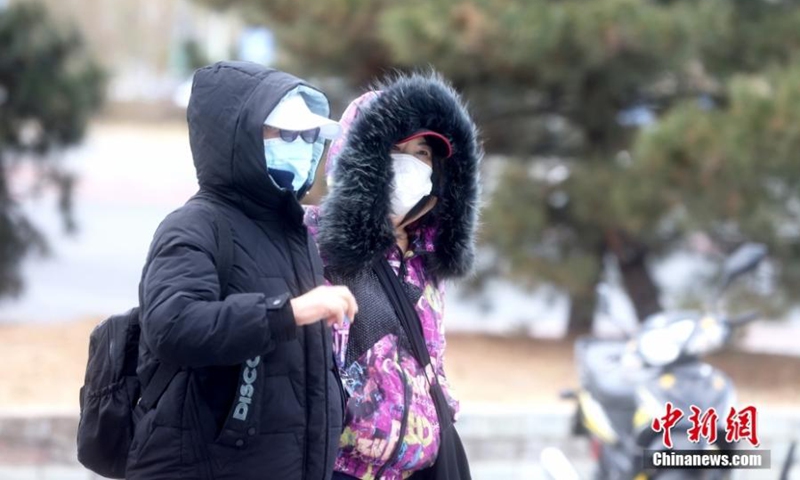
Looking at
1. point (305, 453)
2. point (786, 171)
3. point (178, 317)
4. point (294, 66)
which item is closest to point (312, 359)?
point (305, 453)

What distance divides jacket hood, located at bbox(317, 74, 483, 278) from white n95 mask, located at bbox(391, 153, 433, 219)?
3 centimetres

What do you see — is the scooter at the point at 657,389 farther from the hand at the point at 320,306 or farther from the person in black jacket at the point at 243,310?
the hand at the point at 320,306

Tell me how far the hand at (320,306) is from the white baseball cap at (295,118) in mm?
370

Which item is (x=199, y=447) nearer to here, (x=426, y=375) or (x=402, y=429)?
(x=402, y=429)

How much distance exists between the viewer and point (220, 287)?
2.27m

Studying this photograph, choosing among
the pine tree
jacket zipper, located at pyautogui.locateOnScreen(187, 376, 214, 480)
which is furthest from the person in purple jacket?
the pine tree

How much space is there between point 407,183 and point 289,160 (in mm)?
567

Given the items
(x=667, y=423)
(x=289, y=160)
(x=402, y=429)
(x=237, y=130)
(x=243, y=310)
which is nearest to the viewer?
(x=243, y=310)

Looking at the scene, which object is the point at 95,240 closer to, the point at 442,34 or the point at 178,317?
the point at 442,34

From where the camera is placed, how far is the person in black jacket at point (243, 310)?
7.15ft

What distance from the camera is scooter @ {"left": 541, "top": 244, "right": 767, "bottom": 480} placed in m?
4.14

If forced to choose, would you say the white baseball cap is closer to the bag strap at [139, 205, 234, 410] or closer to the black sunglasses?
the black sunglasses

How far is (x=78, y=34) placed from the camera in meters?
8.33

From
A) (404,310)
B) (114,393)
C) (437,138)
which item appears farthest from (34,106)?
(114,393)
